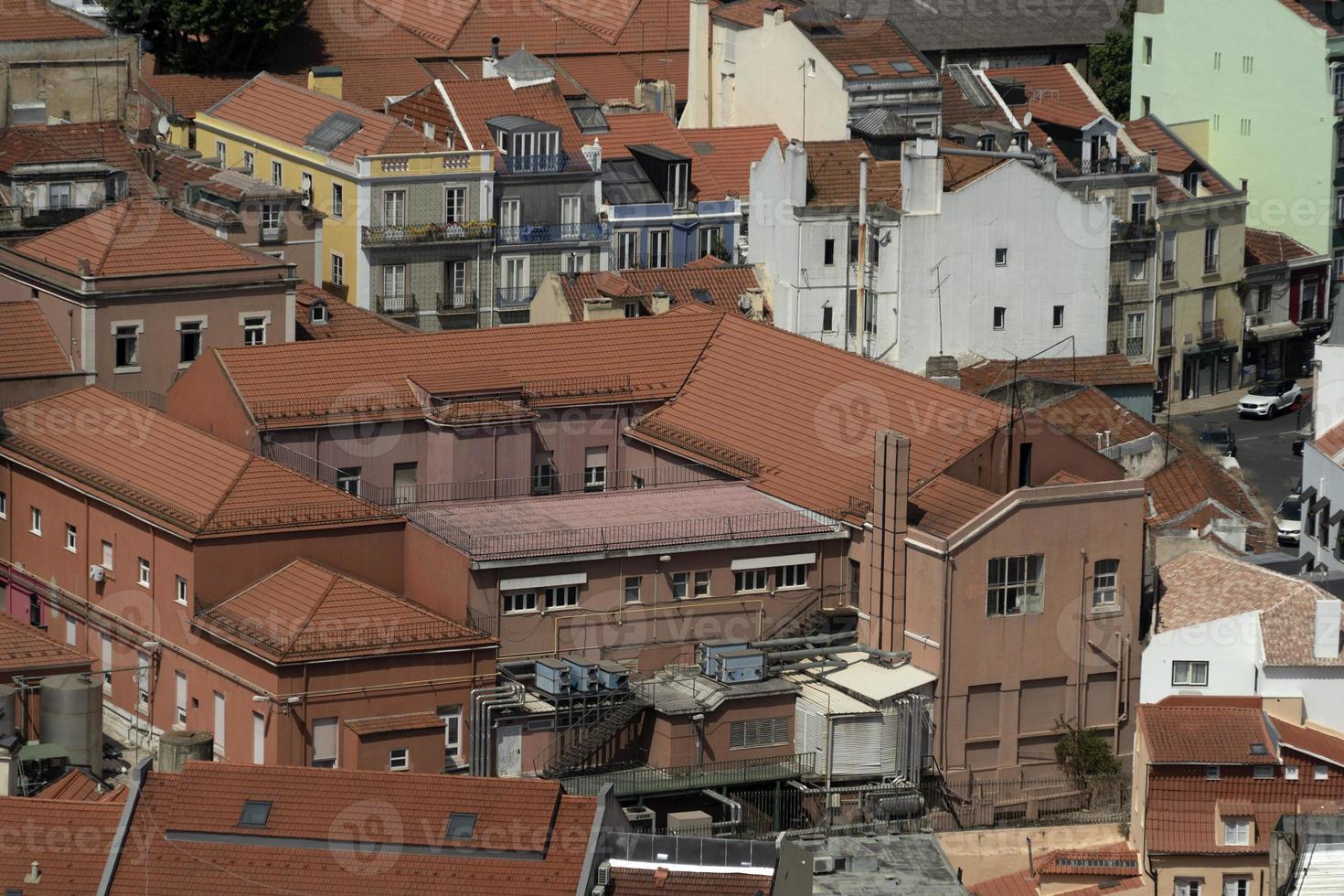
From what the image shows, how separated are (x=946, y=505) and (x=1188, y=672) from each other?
7.50 m

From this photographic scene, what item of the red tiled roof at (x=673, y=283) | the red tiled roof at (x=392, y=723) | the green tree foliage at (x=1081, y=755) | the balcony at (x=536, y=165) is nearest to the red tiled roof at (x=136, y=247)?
the red tiled roof at (x=673, y=283)

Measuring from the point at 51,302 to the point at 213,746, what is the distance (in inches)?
867

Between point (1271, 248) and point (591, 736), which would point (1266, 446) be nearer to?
point (1271, 248)

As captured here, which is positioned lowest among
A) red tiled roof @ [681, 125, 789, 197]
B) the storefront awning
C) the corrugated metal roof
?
the storefront awning

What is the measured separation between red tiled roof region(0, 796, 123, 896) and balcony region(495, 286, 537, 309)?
49620mm

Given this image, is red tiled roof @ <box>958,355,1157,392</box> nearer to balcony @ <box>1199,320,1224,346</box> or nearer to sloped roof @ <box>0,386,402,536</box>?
balcony @ <box>1199,320,1224,346</box>

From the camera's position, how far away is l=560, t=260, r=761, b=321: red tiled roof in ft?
376

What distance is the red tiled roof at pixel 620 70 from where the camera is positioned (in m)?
144

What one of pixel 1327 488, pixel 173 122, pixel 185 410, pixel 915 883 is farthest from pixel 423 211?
pixel 915 883

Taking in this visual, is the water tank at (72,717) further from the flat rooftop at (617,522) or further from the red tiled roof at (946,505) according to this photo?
the red tiled roof at (946,505)


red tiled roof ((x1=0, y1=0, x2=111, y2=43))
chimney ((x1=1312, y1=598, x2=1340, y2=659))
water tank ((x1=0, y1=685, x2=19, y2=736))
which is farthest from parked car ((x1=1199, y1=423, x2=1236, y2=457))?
red tiled roof ((x1=0, y1=0, x2=111, y2=43))

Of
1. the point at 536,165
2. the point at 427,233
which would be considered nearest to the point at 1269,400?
the point at 536,165

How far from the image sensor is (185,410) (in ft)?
317

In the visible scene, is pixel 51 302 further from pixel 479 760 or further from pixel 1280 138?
pixel 1280 138
